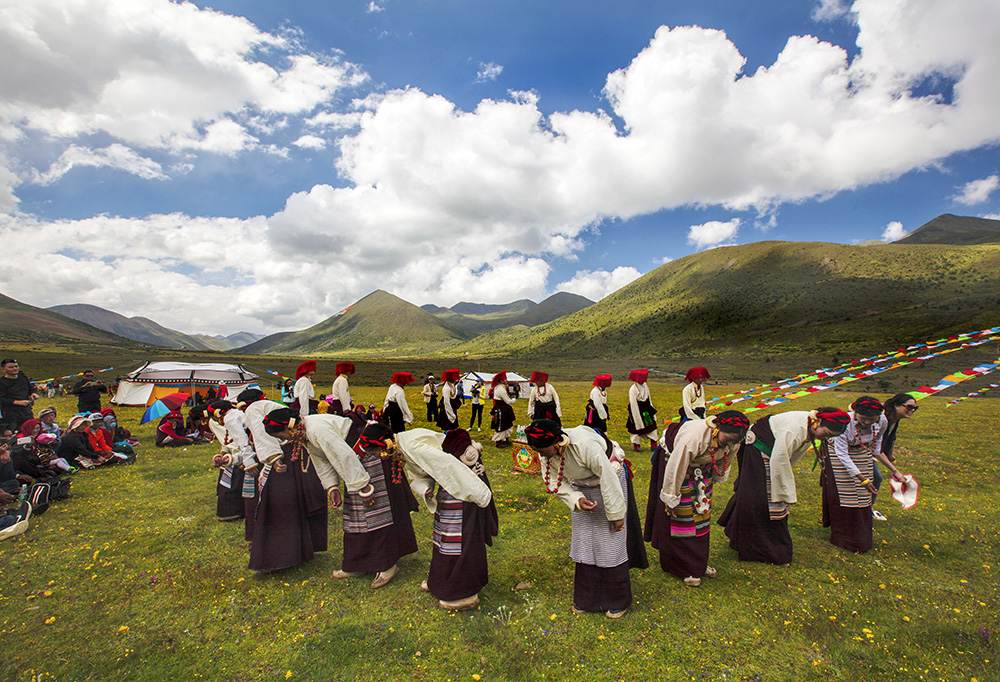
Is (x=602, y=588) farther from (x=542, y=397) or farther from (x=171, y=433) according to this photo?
(x=171, y=433)

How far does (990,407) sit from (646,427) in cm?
2254

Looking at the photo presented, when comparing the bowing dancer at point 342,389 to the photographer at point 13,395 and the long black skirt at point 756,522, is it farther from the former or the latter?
the long black skirt at point 756,522

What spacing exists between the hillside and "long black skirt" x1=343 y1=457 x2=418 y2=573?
83.2 meters

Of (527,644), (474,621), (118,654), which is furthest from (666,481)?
(118,654)

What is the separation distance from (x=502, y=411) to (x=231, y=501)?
7424 mm

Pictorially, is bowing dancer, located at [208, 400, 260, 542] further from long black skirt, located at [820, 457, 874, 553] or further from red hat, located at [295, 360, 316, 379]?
long black skirt, located at [820, 457, 874, 553]

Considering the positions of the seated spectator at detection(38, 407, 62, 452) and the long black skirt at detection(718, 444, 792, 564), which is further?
the seated spectator at detection(38, 407, 62, 452)

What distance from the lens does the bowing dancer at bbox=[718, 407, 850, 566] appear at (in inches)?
207

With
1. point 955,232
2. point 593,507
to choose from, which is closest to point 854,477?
point 593,507

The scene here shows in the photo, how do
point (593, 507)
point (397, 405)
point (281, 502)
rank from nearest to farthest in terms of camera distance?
point (593, 507)
point (281, 502)
point (397, 405)

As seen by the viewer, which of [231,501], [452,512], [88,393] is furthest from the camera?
[88,393]

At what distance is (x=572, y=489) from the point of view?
14.8ft

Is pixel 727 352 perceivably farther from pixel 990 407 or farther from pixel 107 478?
pixel 107 478

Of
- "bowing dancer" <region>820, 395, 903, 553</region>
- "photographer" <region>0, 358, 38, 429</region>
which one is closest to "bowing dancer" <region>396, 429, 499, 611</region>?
"bowing dancer" <region>820, 395, 903, 553</region>
